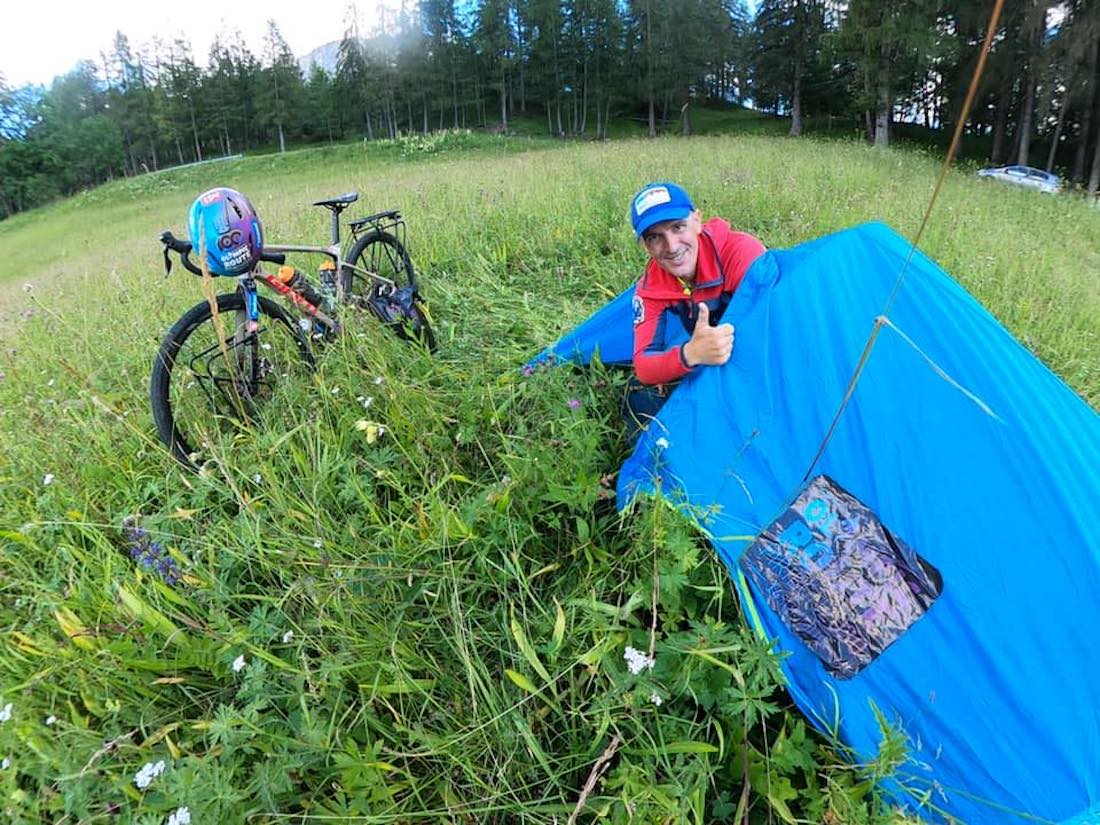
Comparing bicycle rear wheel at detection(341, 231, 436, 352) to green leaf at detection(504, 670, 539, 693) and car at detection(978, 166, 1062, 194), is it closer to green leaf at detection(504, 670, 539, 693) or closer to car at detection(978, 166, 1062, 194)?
green leaf at detection(504, 670, 539, 693)

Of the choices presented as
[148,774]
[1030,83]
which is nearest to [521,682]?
[148,774]

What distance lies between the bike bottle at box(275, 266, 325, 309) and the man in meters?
1.79

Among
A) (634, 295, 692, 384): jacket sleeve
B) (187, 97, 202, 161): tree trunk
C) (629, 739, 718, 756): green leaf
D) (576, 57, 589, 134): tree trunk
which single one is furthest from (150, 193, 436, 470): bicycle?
(187, 97, 202, 161): tree trunk

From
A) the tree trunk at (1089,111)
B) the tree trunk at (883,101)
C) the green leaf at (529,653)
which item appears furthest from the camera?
the tree trunk at (883,101)

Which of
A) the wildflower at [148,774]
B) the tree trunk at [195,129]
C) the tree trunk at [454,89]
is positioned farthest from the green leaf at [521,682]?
the tree trunk at [195,129]

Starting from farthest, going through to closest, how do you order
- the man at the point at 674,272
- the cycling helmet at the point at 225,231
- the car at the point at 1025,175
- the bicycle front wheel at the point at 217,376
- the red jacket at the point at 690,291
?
the car at the point at 1025,175 < the cycling helmet at the point at 225,231 < the bicycle front wheel at the point at 217,376 < the red jacket at the point at 690,291 < the man at the point at 674,272

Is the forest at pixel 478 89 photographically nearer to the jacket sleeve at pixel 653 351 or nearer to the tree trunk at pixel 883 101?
the tree trunk at pixel 883 101

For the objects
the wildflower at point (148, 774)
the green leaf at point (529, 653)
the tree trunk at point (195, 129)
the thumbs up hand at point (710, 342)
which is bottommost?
the wildflower at point (148, 774)

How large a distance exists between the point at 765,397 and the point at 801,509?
14.3 inches

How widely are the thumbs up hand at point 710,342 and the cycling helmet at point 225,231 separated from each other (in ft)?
6.57

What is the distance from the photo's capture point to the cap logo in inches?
78.4

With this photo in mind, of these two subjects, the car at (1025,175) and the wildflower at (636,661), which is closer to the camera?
the wildflower at (636,661)

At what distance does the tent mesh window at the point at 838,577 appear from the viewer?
137 cm

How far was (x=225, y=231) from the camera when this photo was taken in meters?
2.33
